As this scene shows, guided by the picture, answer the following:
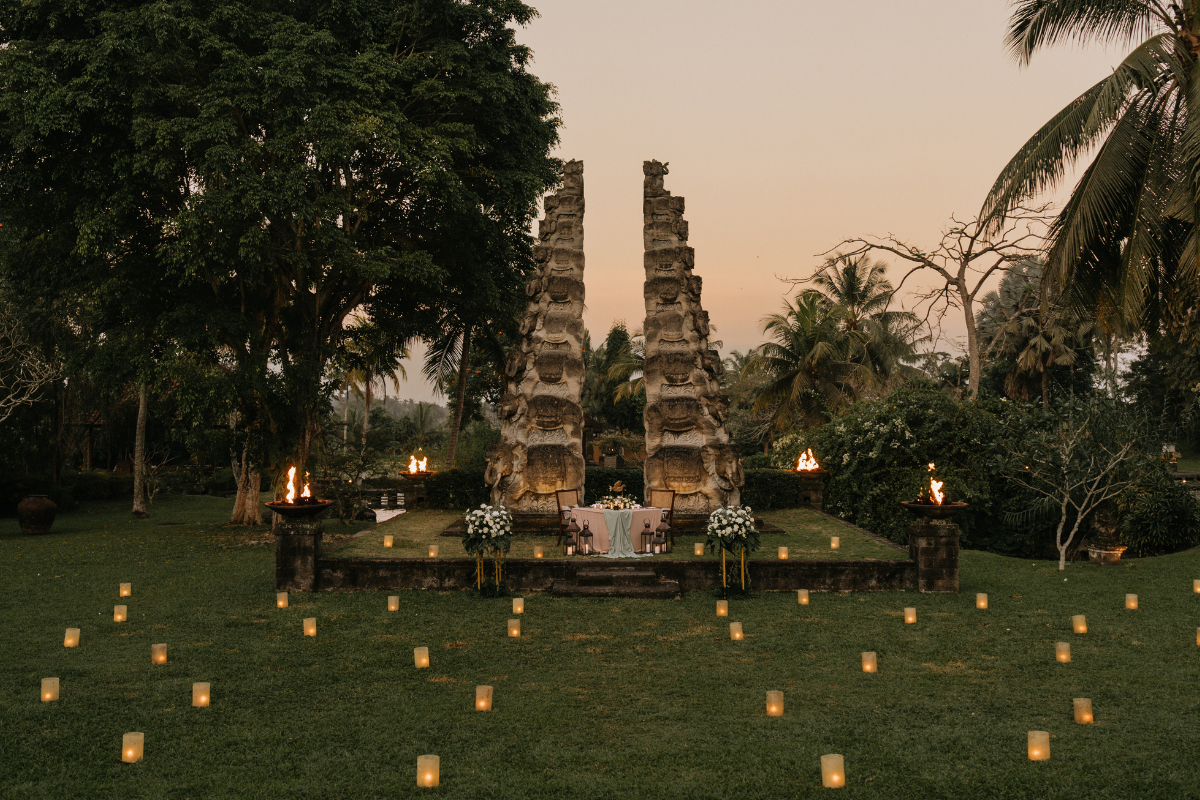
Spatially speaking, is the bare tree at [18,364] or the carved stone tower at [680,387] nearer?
the carved stone tower at [680,387]

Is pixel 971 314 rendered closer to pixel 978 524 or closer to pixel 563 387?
pixel 978 524

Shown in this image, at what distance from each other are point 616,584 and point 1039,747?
7.15 meters

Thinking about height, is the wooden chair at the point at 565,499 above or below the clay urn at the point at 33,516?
above

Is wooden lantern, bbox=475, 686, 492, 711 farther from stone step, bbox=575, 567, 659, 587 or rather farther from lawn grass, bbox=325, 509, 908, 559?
lawn grass, bbox=325, 509, 908, 559

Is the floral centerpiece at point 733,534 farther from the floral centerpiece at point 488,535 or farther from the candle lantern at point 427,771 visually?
the candle lantern at point 427,771

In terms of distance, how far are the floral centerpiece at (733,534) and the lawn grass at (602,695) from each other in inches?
28.4

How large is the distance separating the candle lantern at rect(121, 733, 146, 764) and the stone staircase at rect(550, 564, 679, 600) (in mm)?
6835

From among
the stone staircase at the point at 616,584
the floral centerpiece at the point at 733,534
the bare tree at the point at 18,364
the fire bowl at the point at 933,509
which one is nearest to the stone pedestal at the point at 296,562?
the stone staircase at the point at 616,584

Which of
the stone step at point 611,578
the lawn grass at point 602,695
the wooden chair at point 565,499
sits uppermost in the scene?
the wooden chair at point 565,499

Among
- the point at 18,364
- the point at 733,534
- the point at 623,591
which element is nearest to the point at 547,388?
the point at 623,591

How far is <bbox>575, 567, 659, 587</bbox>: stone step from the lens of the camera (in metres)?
12.6

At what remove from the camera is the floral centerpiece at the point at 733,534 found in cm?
1222

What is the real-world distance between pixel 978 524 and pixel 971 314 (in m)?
6.53

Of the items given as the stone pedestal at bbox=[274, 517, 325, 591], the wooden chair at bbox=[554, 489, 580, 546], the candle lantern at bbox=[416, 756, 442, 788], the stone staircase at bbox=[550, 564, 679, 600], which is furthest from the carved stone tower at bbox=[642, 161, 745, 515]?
the candle lantern at bbox=[416, 756, 442, 788]
